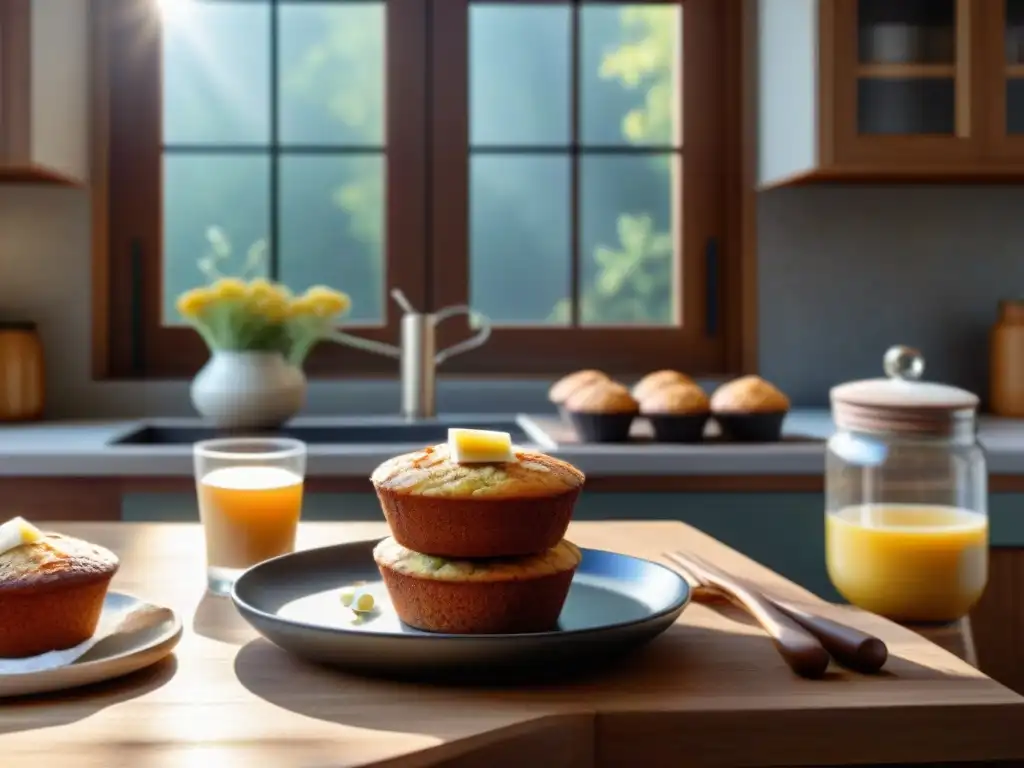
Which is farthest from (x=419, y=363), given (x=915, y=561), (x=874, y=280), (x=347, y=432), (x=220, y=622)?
(x=220, y=622)

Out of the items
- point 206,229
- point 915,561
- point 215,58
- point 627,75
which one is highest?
point 215,58

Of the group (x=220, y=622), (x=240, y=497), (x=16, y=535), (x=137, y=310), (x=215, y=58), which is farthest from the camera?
(x=215, y=58)

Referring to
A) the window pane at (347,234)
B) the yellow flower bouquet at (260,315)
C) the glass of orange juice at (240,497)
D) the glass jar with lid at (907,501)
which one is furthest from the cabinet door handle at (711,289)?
the glass of orange juice at (240,497)

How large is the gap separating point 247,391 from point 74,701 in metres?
1.61

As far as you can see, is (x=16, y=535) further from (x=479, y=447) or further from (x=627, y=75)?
(x=627, y=75)

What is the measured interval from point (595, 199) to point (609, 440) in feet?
15.0

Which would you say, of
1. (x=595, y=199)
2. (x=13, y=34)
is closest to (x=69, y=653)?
(x=13, y=34)

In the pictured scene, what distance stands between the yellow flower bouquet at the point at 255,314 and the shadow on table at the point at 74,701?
1574 millimetres

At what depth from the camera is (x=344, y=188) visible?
672 cm

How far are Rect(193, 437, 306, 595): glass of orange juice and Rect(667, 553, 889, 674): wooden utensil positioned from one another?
15.2 inches

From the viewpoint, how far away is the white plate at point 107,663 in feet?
2.29

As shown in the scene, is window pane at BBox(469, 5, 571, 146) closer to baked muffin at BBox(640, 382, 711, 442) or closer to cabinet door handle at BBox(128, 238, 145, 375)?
cabinet door handle at BBox(128, 238, 145, 375)

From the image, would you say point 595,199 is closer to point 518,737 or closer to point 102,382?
point 102,382

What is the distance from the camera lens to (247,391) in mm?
2279
